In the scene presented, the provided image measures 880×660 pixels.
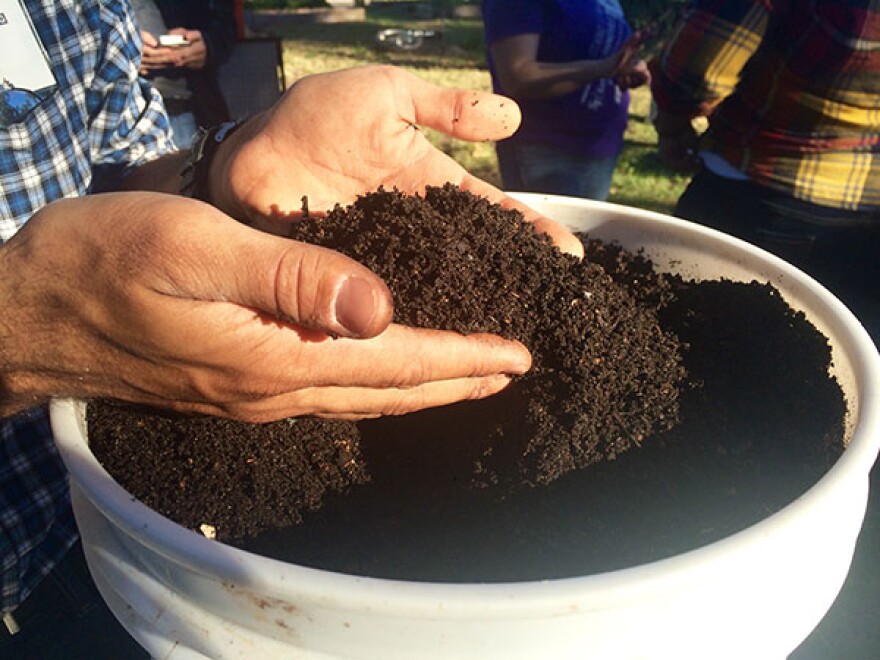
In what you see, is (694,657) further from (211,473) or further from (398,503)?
(211,473)

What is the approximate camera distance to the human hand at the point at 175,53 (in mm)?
3186

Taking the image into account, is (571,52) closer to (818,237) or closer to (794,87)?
(794,87)

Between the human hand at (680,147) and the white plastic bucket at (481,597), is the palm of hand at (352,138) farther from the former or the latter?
the human hand at (680,147)

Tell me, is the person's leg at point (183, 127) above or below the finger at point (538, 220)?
below

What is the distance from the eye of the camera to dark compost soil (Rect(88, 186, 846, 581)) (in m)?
0.83

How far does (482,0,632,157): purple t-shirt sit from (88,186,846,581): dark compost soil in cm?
208

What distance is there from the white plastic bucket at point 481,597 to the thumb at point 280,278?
241mm

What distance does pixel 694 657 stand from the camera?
2.34 ft

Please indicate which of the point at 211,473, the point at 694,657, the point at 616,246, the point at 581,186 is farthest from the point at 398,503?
the point at 581,186

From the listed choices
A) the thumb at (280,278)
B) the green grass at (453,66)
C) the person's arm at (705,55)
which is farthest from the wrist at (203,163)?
the green grass at (453,66)

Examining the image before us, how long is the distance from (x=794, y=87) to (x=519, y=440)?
164cm

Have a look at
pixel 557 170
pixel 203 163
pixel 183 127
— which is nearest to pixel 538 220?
pixel 203 163

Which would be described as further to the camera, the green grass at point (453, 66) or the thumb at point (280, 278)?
the green grass at point (453, 66)

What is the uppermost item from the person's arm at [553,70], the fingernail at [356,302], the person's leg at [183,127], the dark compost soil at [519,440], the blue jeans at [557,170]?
the fingernail at [356,302]
